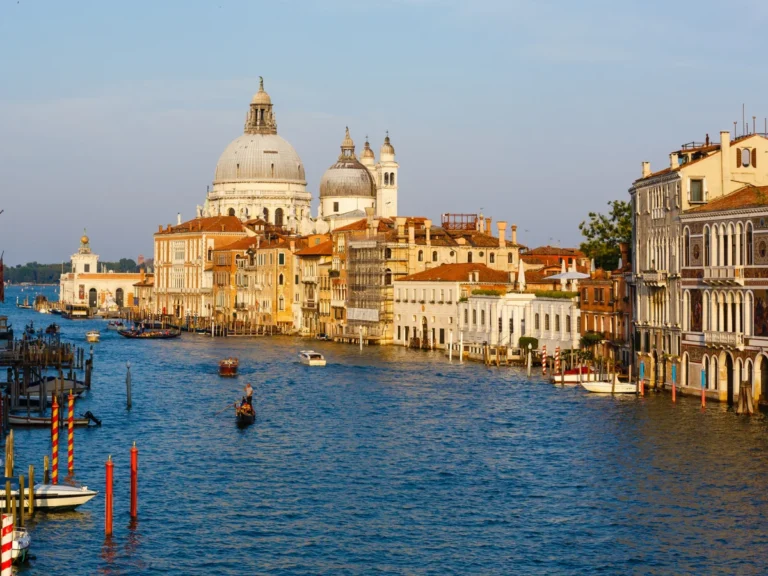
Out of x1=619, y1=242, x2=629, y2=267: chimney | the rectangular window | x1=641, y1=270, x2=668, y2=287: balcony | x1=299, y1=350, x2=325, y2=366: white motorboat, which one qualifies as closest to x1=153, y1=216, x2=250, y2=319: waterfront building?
x1=299, y1=350, x2=325, y2=366: white motorboat

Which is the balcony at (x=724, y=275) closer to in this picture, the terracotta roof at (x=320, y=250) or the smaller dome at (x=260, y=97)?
the terracotta roof at (x=320, y=250)

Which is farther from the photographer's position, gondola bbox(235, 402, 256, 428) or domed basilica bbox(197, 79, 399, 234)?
domed basilica bbox(197, 79, 399, 234)

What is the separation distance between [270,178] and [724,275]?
360 feet

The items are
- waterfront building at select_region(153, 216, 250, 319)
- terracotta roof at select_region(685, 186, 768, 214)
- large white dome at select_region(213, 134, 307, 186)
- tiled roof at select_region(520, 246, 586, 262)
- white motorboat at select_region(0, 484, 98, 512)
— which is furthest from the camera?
large white dome at select_region(213, 134, 307, 186)

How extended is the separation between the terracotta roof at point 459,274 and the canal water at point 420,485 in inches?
970

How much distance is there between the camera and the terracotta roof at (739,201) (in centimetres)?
4809

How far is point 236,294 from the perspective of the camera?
12912cm

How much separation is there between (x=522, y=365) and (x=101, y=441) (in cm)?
3287

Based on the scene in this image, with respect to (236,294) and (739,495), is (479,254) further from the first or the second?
(739,495)

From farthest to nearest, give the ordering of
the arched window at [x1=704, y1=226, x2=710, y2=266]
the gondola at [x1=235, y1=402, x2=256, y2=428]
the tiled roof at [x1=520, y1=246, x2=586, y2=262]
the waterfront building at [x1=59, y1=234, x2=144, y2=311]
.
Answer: the waterfront building at [x1=59, y1=234, x2=144, y2=311] < the tiled roof at [x1=520, y1=246, x2=586, y2=262] < the arched window at [x1=704, y1=226, x2=710, y2=266] < the gondola at [x1=235, y1=402, x2=256, y2=428]

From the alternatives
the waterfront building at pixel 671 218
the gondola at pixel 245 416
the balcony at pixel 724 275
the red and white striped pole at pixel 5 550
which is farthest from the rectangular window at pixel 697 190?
the red and white striped pole at pixel 5 550

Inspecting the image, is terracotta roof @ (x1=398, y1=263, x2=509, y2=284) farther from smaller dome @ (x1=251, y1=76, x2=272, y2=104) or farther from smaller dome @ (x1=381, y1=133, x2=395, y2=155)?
smaller dome @ (x1=251, y1=76, x2=272, y2=104)

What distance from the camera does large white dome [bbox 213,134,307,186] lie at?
156 meters

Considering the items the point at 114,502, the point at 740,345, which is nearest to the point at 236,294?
the point at 740,345
